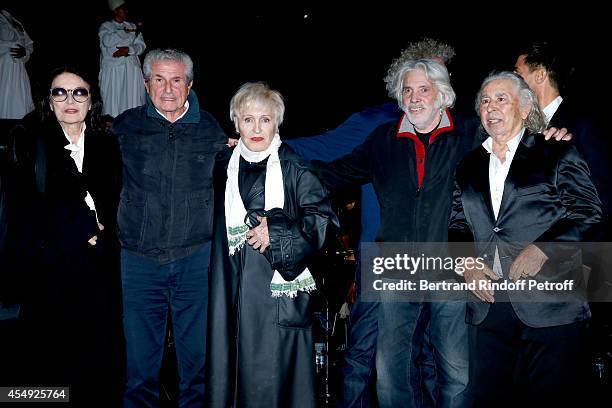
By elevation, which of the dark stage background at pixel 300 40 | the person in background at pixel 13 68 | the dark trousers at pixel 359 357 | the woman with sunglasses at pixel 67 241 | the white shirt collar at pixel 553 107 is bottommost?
the dark trousers at pixel 359 357

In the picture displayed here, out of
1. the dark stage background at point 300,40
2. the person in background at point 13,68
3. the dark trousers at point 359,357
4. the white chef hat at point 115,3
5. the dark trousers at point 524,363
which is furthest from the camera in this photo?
the dark stage background at point 300,40

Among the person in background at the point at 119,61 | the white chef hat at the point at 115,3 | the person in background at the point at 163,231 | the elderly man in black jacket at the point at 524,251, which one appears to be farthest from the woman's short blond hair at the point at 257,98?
the white chef hat at the point at 115,3

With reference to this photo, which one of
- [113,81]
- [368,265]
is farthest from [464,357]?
[113,81]

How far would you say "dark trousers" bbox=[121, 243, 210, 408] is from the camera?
125 inches

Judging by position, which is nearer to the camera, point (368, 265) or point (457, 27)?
point (368, 265)

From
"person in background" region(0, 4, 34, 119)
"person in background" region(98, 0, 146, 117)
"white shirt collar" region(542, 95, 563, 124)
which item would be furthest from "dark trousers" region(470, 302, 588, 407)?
"person in background" region(0, 4, 34, 119)

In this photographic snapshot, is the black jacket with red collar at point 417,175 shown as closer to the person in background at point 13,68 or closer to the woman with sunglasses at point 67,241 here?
the woman with sunglasses at point 67,241

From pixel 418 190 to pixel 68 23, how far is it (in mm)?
6234

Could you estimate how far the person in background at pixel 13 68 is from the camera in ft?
21.6

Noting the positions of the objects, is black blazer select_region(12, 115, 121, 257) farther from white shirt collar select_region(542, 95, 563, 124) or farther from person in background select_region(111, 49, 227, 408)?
white shirt collar select_region(542, 95, 563, 124)

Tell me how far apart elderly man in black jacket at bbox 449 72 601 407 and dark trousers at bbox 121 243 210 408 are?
144 centimetres

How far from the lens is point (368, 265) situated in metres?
3.31

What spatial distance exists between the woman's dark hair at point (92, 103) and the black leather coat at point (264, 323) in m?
0.94

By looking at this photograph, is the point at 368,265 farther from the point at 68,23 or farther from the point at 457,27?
the point at 68,23
